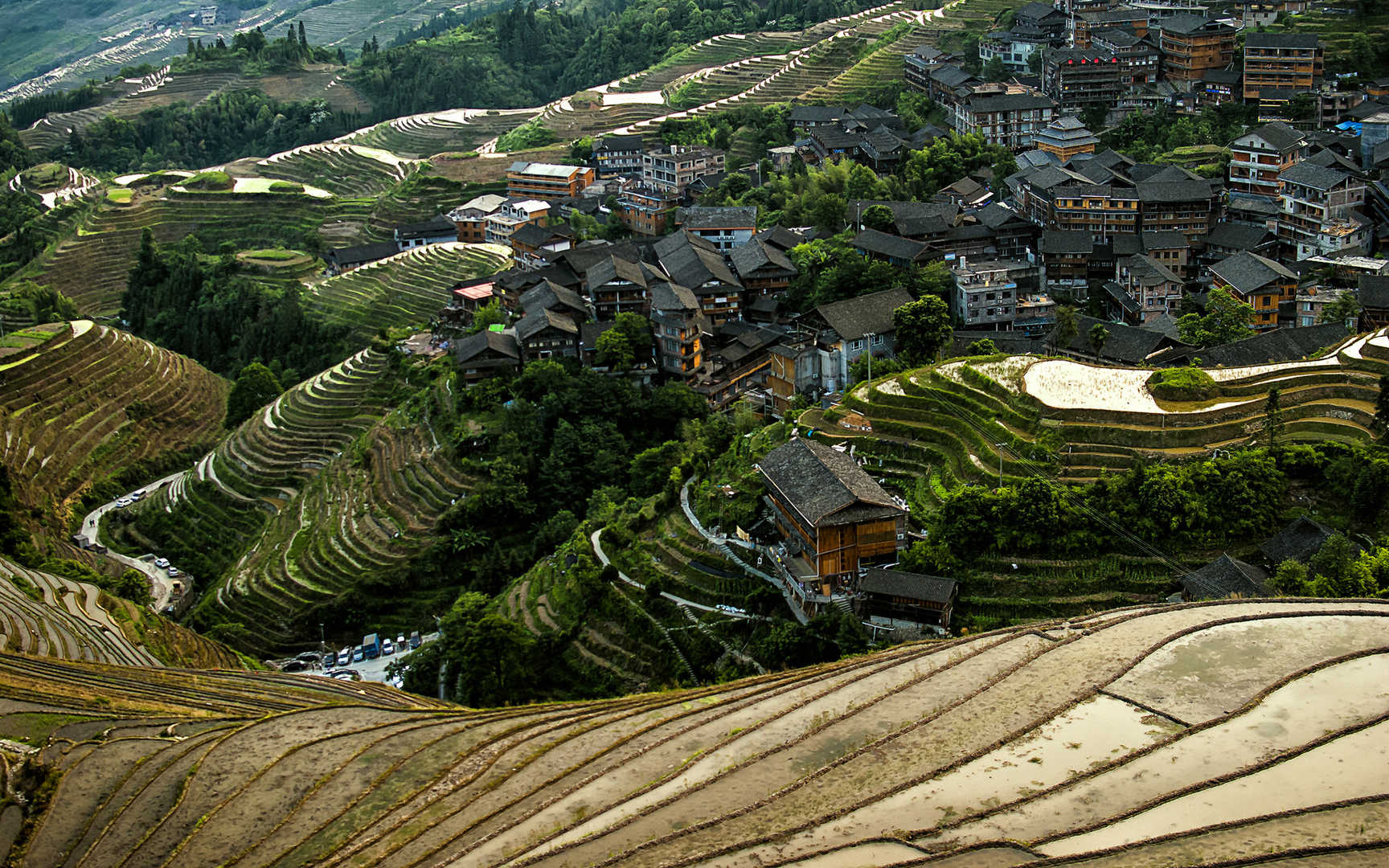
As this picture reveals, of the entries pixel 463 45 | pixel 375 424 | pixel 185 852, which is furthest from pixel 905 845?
pixel 463 45

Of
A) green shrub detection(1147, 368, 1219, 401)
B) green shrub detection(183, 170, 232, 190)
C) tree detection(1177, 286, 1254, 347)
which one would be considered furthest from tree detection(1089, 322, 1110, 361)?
green shrub detection(183, 170, 232, 190)

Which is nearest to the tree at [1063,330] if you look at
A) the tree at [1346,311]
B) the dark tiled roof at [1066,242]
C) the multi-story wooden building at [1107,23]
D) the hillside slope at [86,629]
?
the dark tiled roof at [1066,242]

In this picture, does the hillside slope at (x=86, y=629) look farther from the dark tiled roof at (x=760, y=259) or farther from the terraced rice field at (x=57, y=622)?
the dark tiled roof at (x=760, y=259)

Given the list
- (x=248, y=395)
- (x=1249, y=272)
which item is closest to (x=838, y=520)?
(x=1249, y=272)

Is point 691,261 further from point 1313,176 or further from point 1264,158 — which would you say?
point 1313,176

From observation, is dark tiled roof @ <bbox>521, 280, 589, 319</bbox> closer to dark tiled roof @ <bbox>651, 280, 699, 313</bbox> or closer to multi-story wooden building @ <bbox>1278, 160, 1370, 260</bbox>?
dark tiled roof @ <bbox>651, 280, 699, 313</bbox>

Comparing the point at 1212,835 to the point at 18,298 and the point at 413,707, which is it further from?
the point at 18,298
